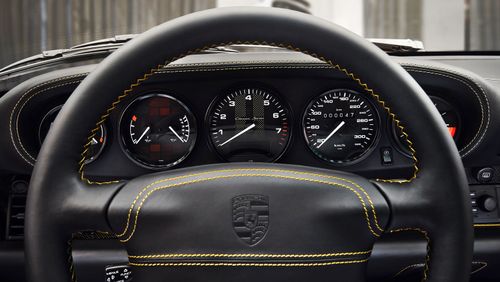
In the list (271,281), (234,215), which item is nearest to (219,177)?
(234,215)

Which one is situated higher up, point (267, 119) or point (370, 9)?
point (370, 9)

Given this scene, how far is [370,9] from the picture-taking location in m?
4.70

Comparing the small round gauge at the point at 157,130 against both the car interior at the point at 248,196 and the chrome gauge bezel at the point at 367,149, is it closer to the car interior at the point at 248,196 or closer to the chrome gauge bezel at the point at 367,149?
the chrome gauge bezel at the point at 367,149

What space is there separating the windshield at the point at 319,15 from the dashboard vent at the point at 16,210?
1.70m

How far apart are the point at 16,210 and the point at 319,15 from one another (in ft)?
8.17

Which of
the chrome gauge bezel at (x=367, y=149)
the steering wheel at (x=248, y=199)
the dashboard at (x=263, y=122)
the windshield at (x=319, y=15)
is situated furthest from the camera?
the windshield at (x=319, y=15)

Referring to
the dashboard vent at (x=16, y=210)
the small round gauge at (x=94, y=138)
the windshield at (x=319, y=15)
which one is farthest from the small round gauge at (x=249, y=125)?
the windshield at (x=319, y=15)

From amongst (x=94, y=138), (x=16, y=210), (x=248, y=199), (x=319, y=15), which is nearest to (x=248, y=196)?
(x=248, y=199)

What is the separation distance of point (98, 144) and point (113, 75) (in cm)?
94

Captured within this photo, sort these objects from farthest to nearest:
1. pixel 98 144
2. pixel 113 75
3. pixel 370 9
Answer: pixel 370 9 → pixel 98 144 → pixel 113 75

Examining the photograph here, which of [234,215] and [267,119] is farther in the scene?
[267,119]

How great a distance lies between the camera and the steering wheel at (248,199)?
996 millimetres

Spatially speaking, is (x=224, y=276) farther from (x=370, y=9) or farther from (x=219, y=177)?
(x=370, y=9)

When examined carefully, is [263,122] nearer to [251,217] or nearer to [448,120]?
[448,120]
